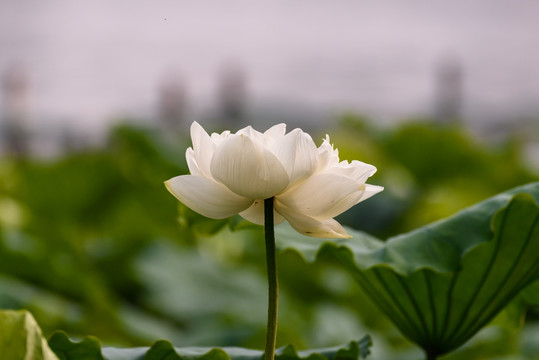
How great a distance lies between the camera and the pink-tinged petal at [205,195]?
0.41m

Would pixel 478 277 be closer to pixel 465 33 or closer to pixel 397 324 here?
pixel 397 324

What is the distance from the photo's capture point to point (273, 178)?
398 mm

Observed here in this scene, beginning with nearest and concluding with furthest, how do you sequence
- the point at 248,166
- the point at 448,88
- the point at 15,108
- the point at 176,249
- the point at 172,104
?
1. the point at 248,166
2. the point at 176,249
3. the point at 15,108
4. the point at 448,88
5. the point at 172,104

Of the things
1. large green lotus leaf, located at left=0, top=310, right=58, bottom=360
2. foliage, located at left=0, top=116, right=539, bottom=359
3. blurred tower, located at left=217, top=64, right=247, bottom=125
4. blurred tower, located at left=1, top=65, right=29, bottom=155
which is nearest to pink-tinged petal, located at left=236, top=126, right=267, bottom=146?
large green lotus leaf, located at left=0, top=310, right=58, bottom=360

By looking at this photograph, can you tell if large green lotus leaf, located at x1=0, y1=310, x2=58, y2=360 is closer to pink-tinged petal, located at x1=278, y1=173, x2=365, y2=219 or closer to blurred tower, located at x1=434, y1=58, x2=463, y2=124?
pink-tinged petal, located at x1=278, y1=173, x2=365, y2=219

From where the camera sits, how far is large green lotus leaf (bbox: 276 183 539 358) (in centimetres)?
58

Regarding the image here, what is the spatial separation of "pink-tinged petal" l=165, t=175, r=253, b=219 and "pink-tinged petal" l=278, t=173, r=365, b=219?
2cm

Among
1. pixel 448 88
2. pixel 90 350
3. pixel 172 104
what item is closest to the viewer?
pixel 90 350

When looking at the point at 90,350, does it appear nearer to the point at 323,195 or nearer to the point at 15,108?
the point at 323,195

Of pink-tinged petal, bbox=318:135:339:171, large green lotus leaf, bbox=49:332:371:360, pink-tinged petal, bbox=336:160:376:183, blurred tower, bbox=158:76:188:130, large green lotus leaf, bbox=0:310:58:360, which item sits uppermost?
pink-tinged petal, bbox=318:135:339:171

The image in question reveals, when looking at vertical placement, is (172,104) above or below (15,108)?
below

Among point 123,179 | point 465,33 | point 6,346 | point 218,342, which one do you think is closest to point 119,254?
point 123,179

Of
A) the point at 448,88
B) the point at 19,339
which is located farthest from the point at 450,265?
the point at 448,88

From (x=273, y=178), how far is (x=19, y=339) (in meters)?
0.16
